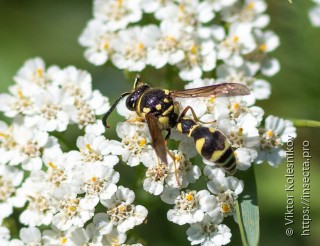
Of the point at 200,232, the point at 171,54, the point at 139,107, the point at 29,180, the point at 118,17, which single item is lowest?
the point at 200,232

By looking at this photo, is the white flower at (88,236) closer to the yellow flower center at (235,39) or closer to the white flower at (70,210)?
the white flower at (70,210)

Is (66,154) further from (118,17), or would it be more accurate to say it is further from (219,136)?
(118,17)

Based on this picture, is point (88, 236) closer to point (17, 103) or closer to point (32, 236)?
point (32, 236)

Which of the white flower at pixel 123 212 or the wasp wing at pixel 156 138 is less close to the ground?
the wasp wing at pixel 156 138

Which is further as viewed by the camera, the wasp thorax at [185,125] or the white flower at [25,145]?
Result: the white flower at [25,145]

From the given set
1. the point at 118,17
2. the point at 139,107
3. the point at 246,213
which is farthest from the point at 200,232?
the point at 118,17

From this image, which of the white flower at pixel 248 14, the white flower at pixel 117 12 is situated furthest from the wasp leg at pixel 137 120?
the white flower at pixel 248 14

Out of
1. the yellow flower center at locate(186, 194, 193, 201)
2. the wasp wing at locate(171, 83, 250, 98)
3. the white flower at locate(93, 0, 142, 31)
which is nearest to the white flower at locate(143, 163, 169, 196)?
the yellow flower center at locate(186, 194, 193, 201)
